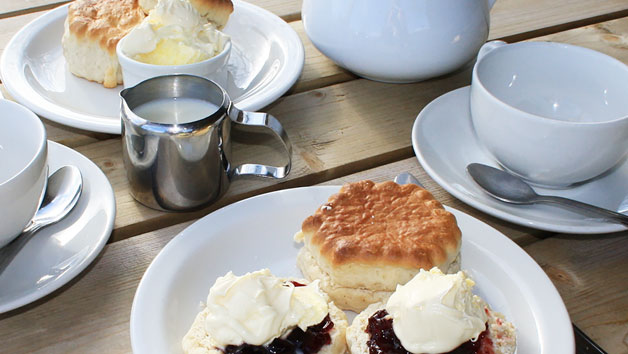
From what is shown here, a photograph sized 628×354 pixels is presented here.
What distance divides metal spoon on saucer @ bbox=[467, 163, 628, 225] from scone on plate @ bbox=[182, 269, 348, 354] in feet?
1.52

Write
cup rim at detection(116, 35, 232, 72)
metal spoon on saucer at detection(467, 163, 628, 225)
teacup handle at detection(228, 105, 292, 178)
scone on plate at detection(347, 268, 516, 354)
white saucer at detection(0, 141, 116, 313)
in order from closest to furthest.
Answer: scone on plate at detection(347, 268, 516, 354)
white saucer at detection(0, 141, 116, 313)
metal spoon on saucer at detection(467, 163, 628, 225)
teacup handle at detection(228, 105, 292, 178)
cup rim at detection(116, 35, 232, 72)

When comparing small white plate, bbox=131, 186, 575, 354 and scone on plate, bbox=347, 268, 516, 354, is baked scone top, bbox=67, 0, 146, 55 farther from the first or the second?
scone on plate, bbox=347, 268, 516, 354

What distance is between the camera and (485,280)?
1097 mm

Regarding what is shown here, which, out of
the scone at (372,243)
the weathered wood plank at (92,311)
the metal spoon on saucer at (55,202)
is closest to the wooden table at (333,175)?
the weathered wood plank at (92,311)

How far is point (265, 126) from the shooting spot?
1277 mm

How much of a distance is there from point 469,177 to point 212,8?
0.79 m

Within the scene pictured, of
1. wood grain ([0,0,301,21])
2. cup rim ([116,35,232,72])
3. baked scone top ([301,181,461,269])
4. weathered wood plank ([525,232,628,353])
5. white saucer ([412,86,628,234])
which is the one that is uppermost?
cup rim ([116,35,232,72])

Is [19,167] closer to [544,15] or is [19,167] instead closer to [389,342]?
[389,342]

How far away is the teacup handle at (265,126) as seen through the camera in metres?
1.26

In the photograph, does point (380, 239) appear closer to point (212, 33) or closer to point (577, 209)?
point (577, 209)

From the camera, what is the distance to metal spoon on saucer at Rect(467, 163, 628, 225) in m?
1.15

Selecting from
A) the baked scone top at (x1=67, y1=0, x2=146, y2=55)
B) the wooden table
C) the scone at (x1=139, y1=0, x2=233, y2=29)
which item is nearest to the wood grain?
the wooden table

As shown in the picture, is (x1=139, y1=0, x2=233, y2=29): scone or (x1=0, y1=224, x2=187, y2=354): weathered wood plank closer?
(x1=0, y1=224, x2=187, y2=354): weathered wood plank

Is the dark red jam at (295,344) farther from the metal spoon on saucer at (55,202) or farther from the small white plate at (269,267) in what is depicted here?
the metal spoon on saucer at (55,202)
